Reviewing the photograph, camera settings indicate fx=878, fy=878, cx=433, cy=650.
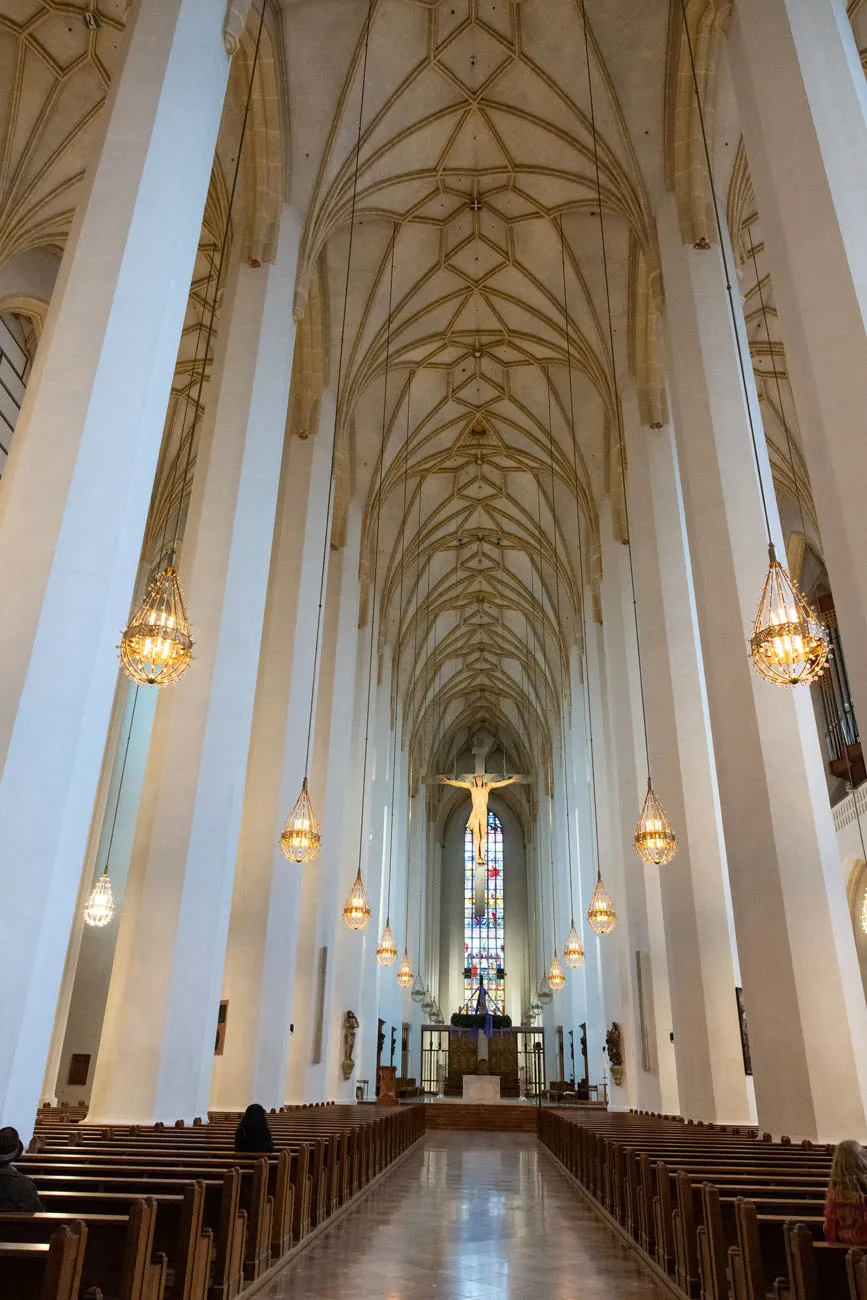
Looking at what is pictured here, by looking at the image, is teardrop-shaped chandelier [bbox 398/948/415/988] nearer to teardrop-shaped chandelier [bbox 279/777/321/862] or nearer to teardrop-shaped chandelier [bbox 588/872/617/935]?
teardrop-shaped chandelier [bbox 588/872/617/935]

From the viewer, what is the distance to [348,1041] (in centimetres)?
1822

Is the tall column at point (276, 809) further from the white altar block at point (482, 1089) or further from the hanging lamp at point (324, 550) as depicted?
the white altar block at point (482, 1089)

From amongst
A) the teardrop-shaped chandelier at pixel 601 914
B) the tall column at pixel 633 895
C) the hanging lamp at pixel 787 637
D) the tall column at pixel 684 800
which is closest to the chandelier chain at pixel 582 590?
the teardrop-shaped chandelier at pixel 601 914

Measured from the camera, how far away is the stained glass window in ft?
127

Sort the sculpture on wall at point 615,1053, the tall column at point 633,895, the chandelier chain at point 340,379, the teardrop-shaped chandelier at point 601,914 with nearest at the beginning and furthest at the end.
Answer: the chandelier chain at point 340,379 → the tall column at point 633,895 → the teardrop-shaped chandelier at point 601,914 → the sculpture on wall at point 615,1053

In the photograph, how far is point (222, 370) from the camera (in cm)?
1126

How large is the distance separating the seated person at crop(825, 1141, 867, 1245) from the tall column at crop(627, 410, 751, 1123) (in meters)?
7.96

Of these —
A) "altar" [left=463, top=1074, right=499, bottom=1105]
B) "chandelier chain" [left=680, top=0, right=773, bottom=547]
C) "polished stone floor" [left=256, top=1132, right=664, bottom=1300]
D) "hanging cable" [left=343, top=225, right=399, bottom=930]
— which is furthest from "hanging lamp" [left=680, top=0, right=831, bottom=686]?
"altar" [left=463, top=1074, right=499, bottom=1105]

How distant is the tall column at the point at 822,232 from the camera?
18.7 ft

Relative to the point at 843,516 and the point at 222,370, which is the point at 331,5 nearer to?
the point at 222,370

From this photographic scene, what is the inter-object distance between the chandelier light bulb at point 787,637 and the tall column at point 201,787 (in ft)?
18.5

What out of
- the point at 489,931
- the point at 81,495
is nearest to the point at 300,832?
the point at 81,495

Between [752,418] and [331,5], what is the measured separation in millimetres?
8430

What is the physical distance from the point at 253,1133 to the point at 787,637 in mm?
5103
